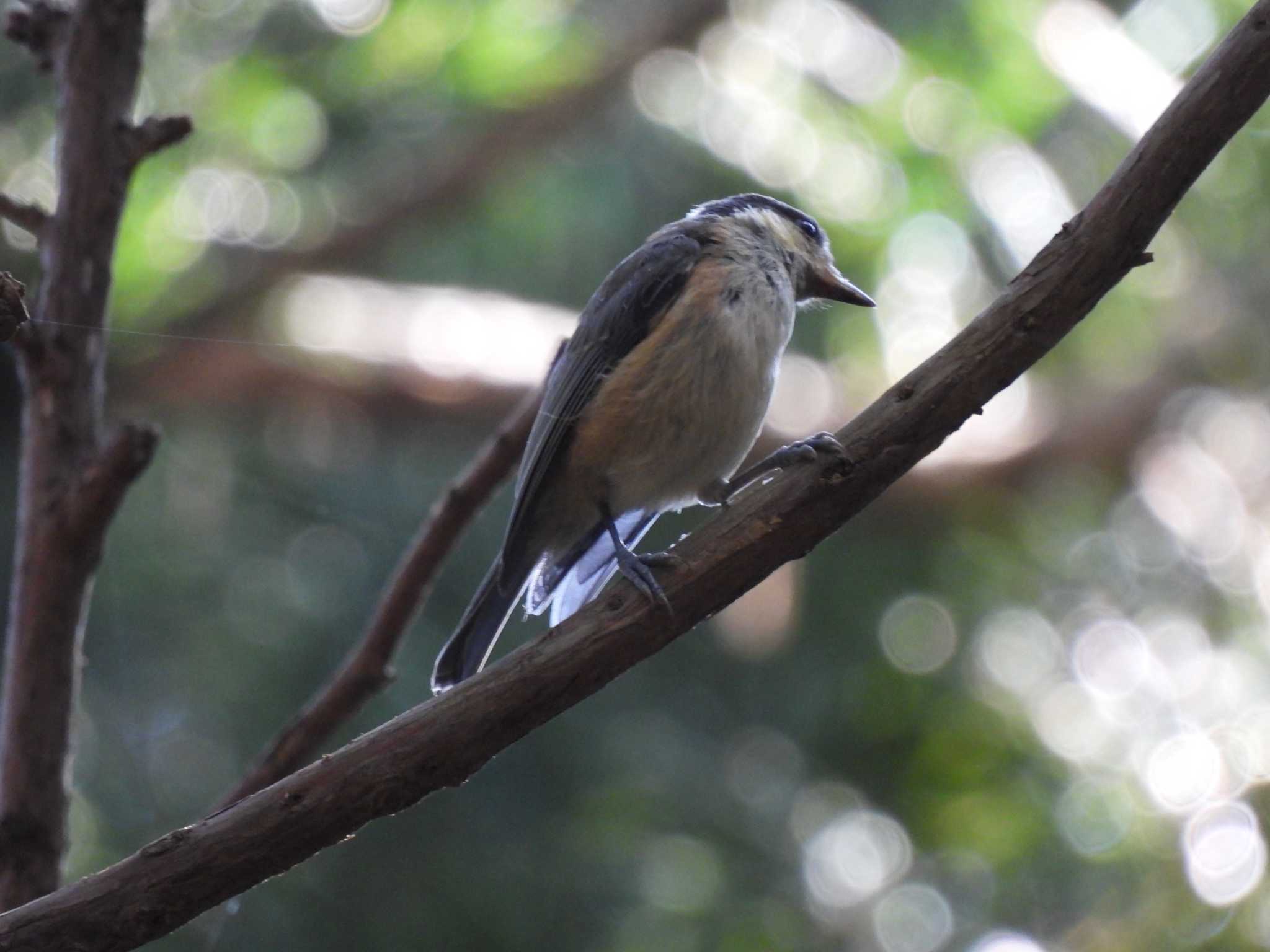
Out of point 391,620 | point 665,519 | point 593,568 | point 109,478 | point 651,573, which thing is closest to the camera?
point 651,573

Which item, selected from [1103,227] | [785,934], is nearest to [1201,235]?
[785,934]

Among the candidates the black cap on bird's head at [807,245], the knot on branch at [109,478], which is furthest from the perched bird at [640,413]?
the knot on branch at [109,478]

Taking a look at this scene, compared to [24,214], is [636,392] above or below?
above

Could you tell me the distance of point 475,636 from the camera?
9.09 feet

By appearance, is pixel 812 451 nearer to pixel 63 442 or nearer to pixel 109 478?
pixel 109 478

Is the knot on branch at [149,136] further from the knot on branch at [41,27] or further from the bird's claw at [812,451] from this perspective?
the bird's claw at [812,451]

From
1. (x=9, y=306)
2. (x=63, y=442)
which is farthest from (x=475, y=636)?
(x=9, y=306)

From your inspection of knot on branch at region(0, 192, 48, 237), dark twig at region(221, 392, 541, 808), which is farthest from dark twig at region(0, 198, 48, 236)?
dark twig at region(221, 392, 541, 808)

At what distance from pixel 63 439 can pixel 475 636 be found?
889 mm

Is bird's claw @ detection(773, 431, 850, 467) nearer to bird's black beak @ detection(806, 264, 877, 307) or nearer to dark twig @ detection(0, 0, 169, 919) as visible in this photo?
bird's black beak @ detection(806, 264, 877, 307)

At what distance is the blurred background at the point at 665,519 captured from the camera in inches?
164

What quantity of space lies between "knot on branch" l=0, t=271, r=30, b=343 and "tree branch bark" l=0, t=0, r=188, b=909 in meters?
0.66

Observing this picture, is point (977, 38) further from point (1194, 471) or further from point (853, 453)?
point (853, 453)

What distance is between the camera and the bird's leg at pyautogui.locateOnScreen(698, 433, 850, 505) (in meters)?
2.06
